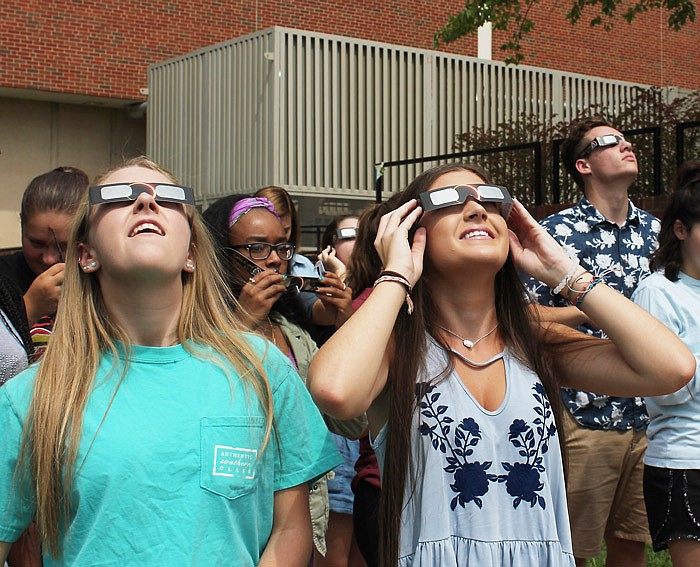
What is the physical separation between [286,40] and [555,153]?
4.89 metres

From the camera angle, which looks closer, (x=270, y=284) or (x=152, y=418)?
(x=152, y=418)

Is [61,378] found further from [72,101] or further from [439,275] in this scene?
[72,101]

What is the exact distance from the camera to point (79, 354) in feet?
7.72

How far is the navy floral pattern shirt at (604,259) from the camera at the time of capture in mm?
4621

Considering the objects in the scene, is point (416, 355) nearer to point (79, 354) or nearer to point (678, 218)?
point (79, 354)

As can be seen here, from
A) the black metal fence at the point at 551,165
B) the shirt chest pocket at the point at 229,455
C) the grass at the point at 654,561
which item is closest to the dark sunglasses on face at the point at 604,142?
the grass at the point at 654,561

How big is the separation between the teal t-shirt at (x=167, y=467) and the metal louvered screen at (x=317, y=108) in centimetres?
1122

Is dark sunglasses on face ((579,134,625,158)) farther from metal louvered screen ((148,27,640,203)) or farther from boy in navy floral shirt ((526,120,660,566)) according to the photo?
metal louvered screen ((148,27,640,203))

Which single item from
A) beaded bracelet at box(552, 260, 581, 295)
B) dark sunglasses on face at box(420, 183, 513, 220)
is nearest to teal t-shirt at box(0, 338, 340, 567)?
dark sunglasses on face at box(420, 183, 513, 220)

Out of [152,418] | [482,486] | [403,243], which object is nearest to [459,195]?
[403,243]

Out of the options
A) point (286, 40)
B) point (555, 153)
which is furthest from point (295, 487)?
point (286, 40)

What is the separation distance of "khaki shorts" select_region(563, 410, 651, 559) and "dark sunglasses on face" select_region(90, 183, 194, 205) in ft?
9.17

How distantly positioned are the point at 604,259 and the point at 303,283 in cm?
163

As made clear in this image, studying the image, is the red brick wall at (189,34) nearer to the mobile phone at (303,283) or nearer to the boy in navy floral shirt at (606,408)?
the boy in navy floral shirt at (606,408)
